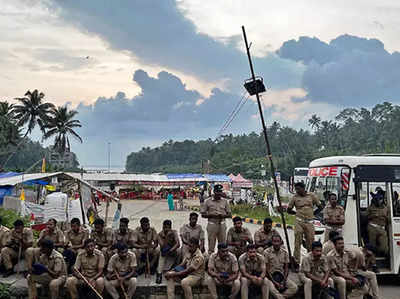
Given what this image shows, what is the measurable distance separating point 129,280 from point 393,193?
5.94 meters

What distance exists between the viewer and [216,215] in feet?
30.2

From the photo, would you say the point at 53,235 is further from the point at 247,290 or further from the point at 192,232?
the point at 247,290

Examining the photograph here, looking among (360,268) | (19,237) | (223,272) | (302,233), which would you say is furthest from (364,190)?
(19,237)

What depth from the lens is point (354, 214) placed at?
873cm

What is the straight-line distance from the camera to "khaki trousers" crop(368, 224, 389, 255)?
881 centimetres

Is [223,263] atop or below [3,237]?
below

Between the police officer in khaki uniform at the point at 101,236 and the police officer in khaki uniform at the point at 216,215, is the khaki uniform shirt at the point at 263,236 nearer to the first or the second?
the police officer in khaki uniform at the point at 216,215

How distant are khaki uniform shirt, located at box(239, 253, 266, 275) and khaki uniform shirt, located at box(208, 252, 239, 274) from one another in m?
0.16

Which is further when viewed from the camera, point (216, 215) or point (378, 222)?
point (216, 215)

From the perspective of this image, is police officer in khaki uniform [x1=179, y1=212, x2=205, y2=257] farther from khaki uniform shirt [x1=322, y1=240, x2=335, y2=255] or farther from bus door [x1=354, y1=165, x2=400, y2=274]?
bus door [x1=354, y1=165, x2=400, y2=274]

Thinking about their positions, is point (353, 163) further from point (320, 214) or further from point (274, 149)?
point (274, 149)

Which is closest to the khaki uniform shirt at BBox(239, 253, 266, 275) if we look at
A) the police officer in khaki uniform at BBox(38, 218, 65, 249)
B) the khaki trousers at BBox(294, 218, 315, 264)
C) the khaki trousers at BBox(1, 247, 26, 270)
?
the khaki trousers at BBox(294, 218, 315, 264)

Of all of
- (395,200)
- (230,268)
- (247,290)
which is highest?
(395,200)

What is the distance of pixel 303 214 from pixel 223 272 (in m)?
2.33
